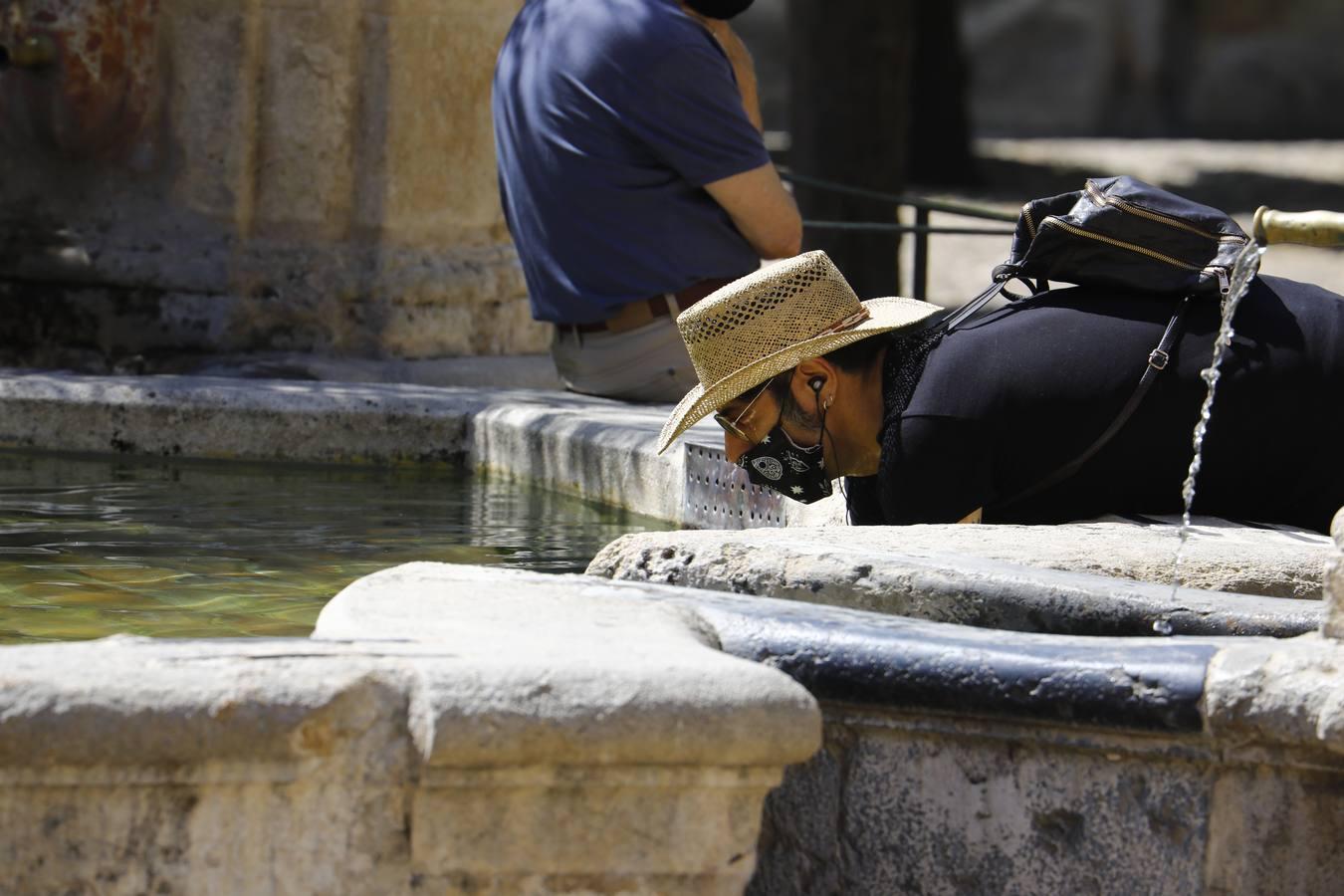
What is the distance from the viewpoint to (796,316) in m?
3.46

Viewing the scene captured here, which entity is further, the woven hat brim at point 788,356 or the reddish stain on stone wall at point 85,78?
the reddish stain on stone wall at point 85,78

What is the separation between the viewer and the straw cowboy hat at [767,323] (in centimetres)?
344

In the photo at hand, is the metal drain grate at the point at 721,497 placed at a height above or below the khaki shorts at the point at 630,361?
below

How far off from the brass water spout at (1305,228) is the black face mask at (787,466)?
970 millimetres

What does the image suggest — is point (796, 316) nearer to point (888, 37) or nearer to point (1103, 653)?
point (1103, 653)

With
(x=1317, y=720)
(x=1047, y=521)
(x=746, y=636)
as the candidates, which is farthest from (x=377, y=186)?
(x=1317, y=720)

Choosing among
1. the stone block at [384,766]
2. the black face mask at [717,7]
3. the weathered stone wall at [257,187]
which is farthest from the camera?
the weathered stone wall at [257,187]

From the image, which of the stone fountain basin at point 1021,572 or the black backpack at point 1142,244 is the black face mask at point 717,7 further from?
the stone fountain basin at point 1021,572

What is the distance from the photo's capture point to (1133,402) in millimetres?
3270

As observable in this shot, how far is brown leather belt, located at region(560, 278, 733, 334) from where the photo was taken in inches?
204

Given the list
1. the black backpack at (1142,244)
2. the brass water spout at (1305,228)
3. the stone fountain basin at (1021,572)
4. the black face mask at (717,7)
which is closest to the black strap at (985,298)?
the black backpack at (1142,244)

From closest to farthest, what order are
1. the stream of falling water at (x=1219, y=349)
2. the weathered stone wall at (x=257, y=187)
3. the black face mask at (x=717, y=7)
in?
the stream of falling water at (x=1219, y=349), the black face mask at (x=717, y=7), the weathered stone wall at (x=257, y=187)

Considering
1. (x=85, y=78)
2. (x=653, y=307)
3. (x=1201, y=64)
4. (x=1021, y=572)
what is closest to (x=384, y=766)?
(x=1021, y=572)

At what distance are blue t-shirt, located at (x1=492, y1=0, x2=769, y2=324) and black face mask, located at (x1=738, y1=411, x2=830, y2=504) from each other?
1.67 m
